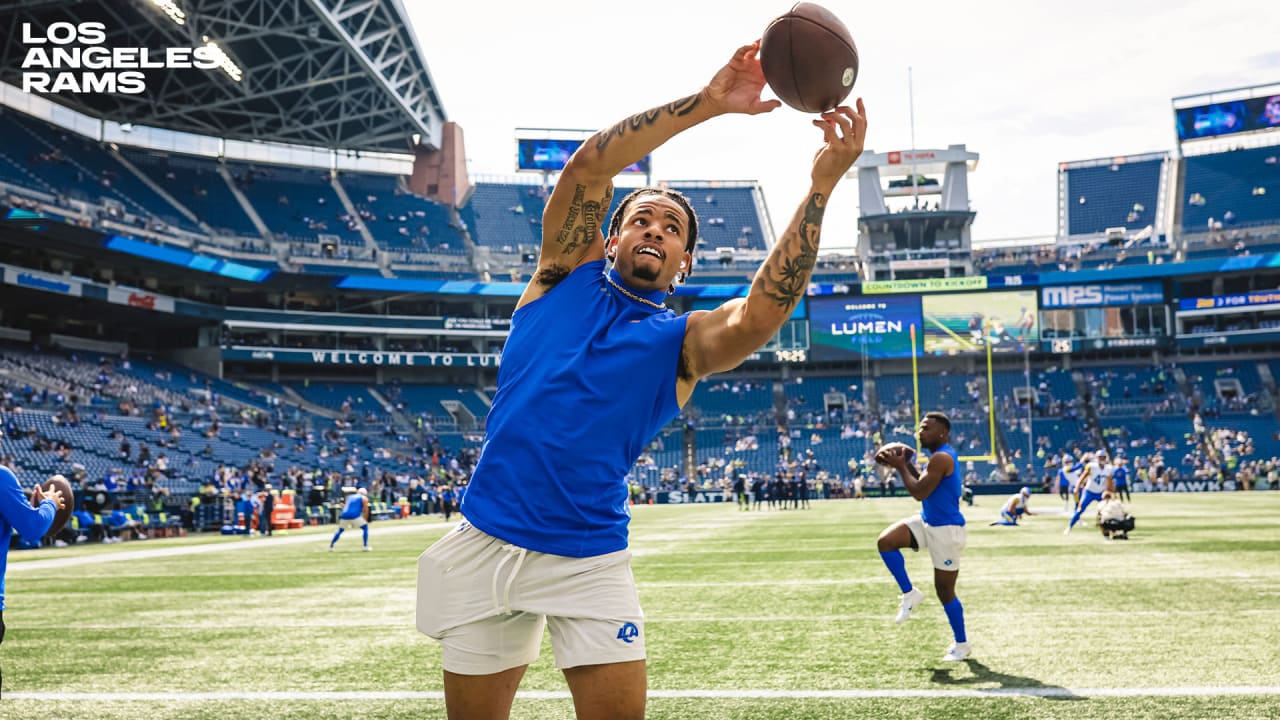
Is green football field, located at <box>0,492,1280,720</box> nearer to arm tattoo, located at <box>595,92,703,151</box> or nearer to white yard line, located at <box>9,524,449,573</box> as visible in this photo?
white yard line, located at <box>9,524,449,573</box>

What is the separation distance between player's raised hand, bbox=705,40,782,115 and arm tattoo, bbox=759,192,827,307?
1.19 feet

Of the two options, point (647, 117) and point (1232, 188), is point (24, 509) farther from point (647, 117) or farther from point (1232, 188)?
point (1232, 188)

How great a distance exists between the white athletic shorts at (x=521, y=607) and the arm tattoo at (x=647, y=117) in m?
1.31

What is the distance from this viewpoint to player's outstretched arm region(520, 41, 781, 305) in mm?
3053

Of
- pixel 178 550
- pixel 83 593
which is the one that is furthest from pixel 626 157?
pixel 178 550

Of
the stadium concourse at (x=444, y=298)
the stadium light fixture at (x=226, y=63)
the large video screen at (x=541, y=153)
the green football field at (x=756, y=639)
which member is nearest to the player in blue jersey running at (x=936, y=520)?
the green football field at (x=756, y=639)

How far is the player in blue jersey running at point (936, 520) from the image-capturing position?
26.1 ft

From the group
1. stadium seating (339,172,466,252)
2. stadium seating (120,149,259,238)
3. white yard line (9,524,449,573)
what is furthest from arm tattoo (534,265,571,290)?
stadium seating (339,172,466,252)

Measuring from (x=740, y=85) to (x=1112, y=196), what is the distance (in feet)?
235

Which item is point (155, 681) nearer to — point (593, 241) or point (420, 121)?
point (593, 241)

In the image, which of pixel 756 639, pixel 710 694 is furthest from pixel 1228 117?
pixel 710 694

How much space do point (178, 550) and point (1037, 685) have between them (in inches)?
802

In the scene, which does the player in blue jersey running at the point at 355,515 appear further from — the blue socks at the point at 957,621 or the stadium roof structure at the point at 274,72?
the stadium roof structure at the point at 274,72

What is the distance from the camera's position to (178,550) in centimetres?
2231
